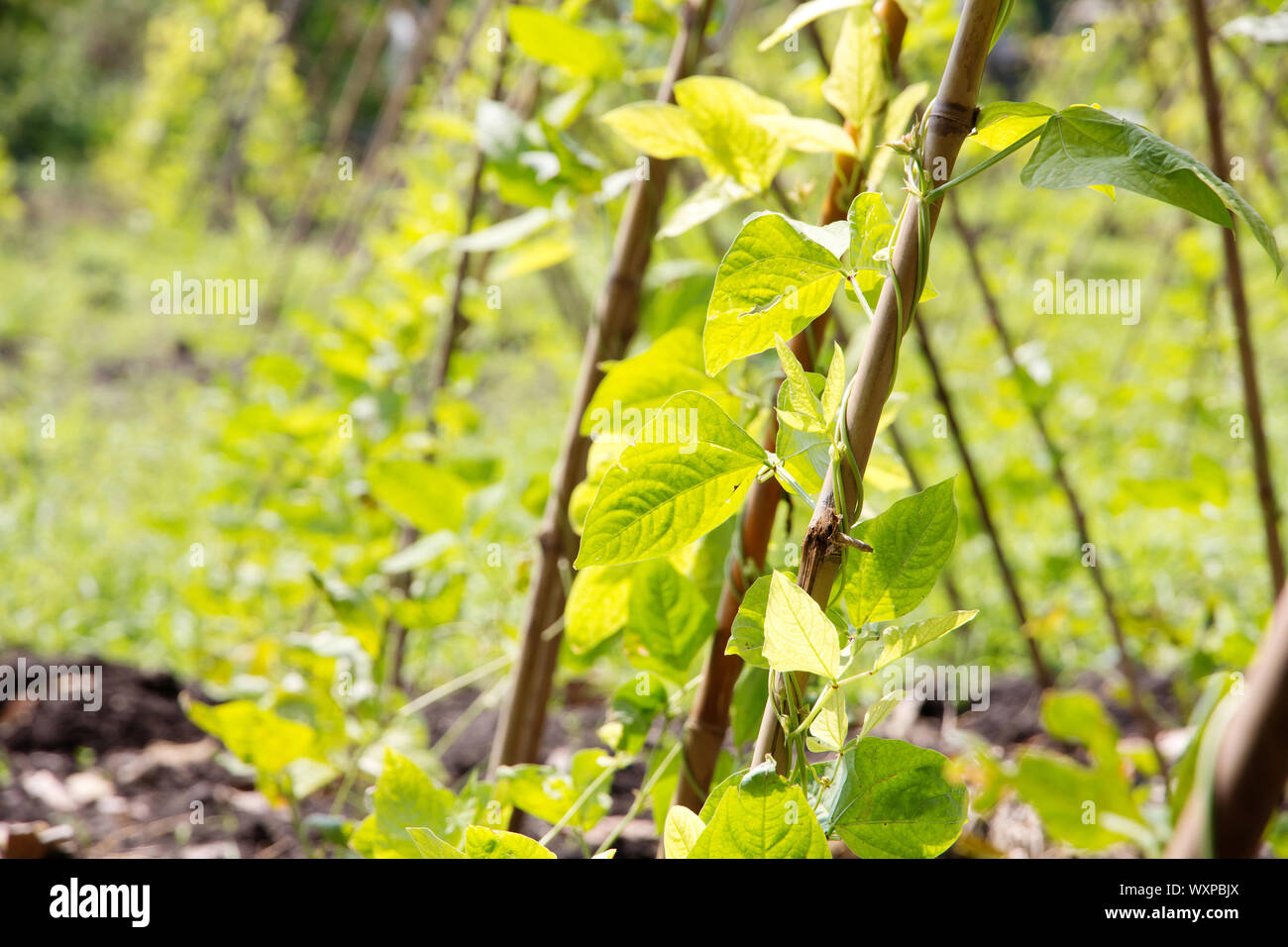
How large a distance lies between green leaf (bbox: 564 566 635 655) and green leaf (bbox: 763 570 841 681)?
26 cm

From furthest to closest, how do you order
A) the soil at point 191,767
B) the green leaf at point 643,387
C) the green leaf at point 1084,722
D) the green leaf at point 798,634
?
the soil at point 191,767 < the green leaf at point 1084,722 < the green leaf at point 643,387 < the green leaf at point 798,634

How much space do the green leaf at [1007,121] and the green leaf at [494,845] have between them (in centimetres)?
36

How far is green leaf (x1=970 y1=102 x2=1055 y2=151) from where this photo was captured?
39 centimetres

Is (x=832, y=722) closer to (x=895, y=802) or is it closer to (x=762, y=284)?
(x=895, y=802)

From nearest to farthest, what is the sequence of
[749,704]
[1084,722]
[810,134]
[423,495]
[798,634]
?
[798,634] → [810,134] → [749,704] → [1084,722] → [423,495]

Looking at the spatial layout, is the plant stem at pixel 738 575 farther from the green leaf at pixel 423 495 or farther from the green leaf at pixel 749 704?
the green leaf at pixel 423 495

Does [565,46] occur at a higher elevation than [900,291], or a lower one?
higher

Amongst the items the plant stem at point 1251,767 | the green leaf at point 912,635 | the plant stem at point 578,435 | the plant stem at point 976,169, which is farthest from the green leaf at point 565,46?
the plant stem at point 1251,767

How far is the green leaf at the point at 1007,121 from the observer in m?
0.39

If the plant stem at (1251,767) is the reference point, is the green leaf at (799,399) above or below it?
above

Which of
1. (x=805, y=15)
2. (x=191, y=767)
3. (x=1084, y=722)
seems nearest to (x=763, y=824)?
(x=805, y=15)

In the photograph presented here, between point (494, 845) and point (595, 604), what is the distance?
0.74ft

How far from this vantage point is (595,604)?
63 cm
